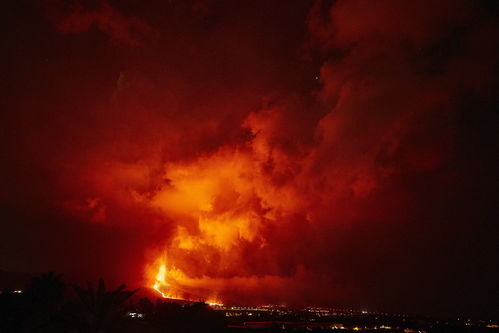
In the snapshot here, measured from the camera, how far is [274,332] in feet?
315

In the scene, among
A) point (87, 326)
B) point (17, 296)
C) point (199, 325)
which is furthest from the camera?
point (199, 325)

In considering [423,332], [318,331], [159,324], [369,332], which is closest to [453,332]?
[423,332]

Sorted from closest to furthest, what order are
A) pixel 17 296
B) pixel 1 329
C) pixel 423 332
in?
1. pixel 1 329
2. pixel 17 296
3. pixel 423 332

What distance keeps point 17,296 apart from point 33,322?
6017mm

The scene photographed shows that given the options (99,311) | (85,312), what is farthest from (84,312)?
(99,311)

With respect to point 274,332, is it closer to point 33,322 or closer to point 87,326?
point 33,322

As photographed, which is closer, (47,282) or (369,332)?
(47,282)

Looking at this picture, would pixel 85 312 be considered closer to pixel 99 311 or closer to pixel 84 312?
pixel 84 312

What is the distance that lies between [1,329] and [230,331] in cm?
5530

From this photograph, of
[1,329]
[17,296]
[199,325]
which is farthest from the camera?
[199,325]

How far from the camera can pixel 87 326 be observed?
36094 millimetres

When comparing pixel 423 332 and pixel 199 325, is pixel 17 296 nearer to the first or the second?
pixel 199 325

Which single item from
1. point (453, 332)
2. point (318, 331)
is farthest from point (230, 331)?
point (453, 332)

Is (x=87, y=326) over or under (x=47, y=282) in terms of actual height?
under
